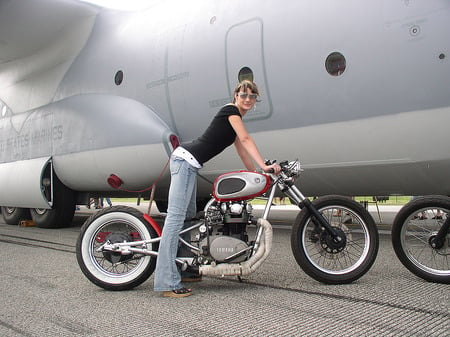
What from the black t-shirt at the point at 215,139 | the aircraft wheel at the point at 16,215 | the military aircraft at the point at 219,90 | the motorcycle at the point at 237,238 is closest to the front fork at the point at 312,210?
the motorcycle at the point at 237,238

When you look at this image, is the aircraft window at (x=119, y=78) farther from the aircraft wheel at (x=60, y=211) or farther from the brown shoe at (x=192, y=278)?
the brown shoe at (x=192, y=278)

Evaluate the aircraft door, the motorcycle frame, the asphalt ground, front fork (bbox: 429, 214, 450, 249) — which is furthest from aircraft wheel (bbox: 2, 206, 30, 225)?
front fork (bbox: 429, 214, 450, 249)

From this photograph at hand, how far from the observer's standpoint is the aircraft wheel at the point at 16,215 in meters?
9.58

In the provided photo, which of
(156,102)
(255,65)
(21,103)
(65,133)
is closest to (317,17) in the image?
(255,65)

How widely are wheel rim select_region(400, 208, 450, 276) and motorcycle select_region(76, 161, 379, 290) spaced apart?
368 mm

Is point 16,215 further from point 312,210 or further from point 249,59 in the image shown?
point 312,210

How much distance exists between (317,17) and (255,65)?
92cm

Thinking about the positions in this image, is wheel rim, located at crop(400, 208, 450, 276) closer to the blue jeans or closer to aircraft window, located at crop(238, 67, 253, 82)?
the blue jeans

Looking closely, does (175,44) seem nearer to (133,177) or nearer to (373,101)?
(133,177)

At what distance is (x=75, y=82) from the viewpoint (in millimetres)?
8023

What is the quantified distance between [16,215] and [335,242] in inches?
327

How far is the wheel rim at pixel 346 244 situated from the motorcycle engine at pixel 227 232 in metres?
0.49

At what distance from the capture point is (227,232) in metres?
3.51

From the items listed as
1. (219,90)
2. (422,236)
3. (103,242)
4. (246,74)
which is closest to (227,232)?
(103,242)
